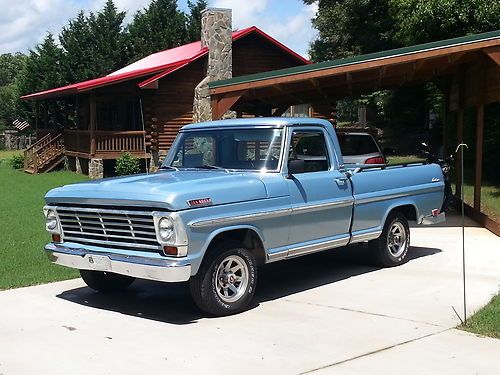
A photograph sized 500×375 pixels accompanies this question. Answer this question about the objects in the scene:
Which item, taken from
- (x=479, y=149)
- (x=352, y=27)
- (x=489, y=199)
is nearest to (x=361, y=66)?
(x=479, y=149)

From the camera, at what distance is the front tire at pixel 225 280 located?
6.40 m

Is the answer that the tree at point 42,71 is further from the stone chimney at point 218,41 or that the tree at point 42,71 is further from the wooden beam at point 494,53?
the wooden beam at point 494,53

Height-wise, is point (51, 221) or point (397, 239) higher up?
point (51, 221)

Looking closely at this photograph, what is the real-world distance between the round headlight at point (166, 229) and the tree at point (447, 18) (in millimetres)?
16071

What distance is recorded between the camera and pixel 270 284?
812 centimetres

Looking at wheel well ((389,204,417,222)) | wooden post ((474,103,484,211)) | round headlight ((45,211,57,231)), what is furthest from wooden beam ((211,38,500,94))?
round headlight ((45,211,57,231))

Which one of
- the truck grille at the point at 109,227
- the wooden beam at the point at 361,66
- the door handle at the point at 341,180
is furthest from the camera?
the wooden beam at the point at 361,66

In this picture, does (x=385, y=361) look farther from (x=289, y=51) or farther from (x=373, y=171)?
(x=289, y=51)

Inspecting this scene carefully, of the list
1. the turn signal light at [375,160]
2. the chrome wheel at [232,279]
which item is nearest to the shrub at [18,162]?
the turn signal light at [375,160]

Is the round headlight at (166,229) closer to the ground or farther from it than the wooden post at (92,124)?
closer to the ground

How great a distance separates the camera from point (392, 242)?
8984 mm

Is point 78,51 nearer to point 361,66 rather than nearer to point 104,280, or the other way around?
point 361,66

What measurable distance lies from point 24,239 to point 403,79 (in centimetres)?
854

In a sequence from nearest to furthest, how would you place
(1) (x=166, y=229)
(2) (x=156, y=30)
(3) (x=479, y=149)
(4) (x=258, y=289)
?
(1) (x=166, y=229) < (4) (x=258, y=289) < (3) (x=479, y=149) < (2) (x=156, y=30)
